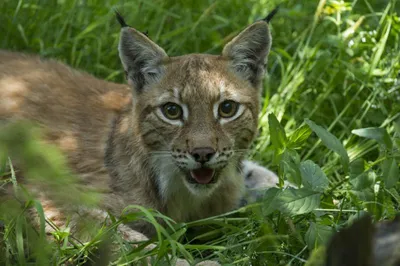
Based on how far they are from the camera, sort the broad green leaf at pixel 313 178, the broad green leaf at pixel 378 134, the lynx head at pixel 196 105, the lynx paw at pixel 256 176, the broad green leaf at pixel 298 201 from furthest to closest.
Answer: the lynx paw at pixel 256 176, the lynx head at pixel 196 105, the broad green leaf at pixel 313 178, the broad green leaf at pixel 298 201, the broad green leaf at pixel 378 134

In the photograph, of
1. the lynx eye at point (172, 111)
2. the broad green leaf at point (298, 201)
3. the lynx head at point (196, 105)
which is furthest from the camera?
the lynx eye at point (172, 111)

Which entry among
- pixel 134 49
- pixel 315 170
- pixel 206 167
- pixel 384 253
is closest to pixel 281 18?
pixel 134 49

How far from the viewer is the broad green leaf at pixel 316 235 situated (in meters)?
4.06

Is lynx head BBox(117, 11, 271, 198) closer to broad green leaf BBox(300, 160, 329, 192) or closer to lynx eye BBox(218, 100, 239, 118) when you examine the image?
lynx eye BBox(218, 100, 239, 118)

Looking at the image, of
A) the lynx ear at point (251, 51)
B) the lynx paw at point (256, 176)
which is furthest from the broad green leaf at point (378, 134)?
the lynx paw at point (256, 176)

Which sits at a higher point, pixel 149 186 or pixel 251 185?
Result: pixel 149 186

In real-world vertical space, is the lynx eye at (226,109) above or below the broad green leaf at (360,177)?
below

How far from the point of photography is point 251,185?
633 cm

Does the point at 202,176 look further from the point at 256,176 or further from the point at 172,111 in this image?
the point at 256,176

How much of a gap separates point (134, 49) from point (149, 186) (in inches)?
38.1

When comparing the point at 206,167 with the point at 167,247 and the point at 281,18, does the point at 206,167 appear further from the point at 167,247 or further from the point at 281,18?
the point at 281,18

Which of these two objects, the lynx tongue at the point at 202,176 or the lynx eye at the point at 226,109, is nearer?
the lynx tongue at the point at 202,176

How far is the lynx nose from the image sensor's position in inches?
191

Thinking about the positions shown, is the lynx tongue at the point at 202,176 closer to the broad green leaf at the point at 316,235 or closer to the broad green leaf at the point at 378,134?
→ the broad green leaf at the point at 316,235
